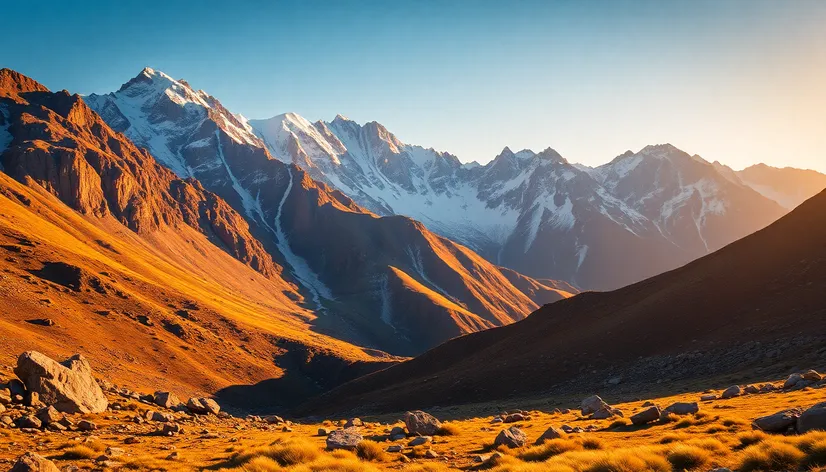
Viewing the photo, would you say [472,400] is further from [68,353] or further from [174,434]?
[68,353]

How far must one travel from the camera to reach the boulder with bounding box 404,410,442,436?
937 inches

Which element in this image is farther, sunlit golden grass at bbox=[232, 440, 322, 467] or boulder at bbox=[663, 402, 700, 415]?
boulder at bbox=[663, 402, 700, 415]

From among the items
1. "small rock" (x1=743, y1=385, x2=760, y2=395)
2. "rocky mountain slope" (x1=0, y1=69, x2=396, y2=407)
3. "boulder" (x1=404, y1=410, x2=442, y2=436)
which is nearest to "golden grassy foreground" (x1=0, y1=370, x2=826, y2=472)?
"boulder" (x1=404, y1=410, x2=442, y2=436)

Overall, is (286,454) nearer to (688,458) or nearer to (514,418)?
(688,458)

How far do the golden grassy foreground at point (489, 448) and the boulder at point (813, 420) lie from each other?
1122mm

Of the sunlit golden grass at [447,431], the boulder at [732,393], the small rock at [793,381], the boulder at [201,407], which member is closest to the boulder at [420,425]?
the sunlit golden grass at [447,431]

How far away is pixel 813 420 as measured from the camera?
1479cm

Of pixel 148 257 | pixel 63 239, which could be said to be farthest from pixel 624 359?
pixel 148 257

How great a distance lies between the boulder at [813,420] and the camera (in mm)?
14562

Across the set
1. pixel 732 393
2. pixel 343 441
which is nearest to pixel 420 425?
pixel 343 441

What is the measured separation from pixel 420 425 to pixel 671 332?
52569 mm

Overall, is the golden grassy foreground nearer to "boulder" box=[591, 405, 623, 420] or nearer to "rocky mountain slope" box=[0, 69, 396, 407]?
"boulder" box=[591, 405, 623, 420]

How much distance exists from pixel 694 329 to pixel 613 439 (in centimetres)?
5191

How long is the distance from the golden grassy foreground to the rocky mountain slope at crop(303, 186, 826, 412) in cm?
2713
